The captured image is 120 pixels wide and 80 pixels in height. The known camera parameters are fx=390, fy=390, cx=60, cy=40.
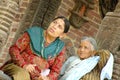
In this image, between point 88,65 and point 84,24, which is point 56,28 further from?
point 84,24

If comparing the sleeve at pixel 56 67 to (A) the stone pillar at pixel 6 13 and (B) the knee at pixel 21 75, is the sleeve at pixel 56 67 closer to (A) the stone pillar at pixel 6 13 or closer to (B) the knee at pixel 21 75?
(B) the knee at pixel 21 75

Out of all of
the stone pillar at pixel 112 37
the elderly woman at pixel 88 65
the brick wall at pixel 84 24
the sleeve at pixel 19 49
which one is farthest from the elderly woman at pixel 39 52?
the brick wall at pixel 84 24

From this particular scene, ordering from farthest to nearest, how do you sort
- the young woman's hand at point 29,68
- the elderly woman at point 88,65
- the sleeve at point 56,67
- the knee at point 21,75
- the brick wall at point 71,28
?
the brick wall at point 71,28
the elderly woman at point 88,65
the sleeve at point 56,67
the young woman's hand at point 29,68
the knee at point 21,75

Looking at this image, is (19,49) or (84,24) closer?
(19,49)

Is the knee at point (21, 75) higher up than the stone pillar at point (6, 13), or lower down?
lower down

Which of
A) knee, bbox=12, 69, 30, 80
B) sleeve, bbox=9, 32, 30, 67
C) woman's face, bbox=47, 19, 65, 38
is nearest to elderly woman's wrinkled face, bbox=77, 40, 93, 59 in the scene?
woman's face, bbox=47, 19, 65, 38

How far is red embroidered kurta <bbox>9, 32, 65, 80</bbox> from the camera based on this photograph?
4094 mm

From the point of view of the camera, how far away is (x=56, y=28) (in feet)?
13.7

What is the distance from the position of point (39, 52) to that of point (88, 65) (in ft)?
2.17

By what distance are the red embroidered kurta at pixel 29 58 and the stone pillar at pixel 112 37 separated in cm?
96

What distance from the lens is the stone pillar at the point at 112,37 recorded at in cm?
496

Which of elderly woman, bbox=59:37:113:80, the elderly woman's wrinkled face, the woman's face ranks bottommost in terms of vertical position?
elderly woman, bbox=59:37:113:80

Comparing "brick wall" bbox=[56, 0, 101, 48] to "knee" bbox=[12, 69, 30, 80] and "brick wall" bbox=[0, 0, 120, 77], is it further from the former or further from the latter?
"knee" bbox=[12, 69, 30, 80]

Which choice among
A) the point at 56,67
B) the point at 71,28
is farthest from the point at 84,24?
the point at 56,67
